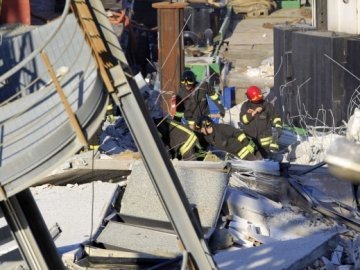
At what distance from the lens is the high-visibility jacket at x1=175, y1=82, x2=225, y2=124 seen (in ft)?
45.8

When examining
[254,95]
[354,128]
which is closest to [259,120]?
[254,95]

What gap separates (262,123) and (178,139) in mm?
1490

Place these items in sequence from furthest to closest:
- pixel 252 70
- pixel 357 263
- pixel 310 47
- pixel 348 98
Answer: pixel 252 70 < pixel 310 47 < pixel 348 98 < pixel 357 263

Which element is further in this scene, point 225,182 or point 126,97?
point 225,182

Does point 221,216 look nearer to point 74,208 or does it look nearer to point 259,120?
point 74,208

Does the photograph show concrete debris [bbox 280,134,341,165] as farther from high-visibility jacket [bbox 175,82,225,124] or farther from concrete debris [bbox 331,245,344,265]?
concrete debris [bbox 331,245,344,265]

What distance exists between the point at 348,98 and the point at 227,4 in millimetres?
13073

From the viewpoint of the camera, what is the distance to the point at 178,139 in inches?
497

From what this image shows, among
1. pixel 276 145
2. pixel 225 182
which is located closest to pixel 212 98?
pixel 276 145

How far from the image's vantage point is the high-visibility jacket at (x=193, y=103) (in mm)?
13945

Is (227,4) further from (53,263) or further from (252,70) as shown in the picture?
(53,263)

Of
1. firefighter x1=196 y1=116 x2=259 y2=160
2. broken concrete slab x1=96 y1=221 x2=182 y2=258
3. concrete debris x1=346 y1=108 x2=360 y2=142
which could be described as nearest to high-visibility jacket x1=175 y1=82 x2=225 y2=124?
firefighter x1=196 y1=116 x2=259 y2=160

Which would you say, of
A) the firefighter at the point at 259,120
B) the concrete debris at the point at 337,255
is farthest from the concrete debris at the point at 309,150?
the concrete debris at the point at 337,255

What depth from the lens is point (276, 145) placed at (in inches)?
537
